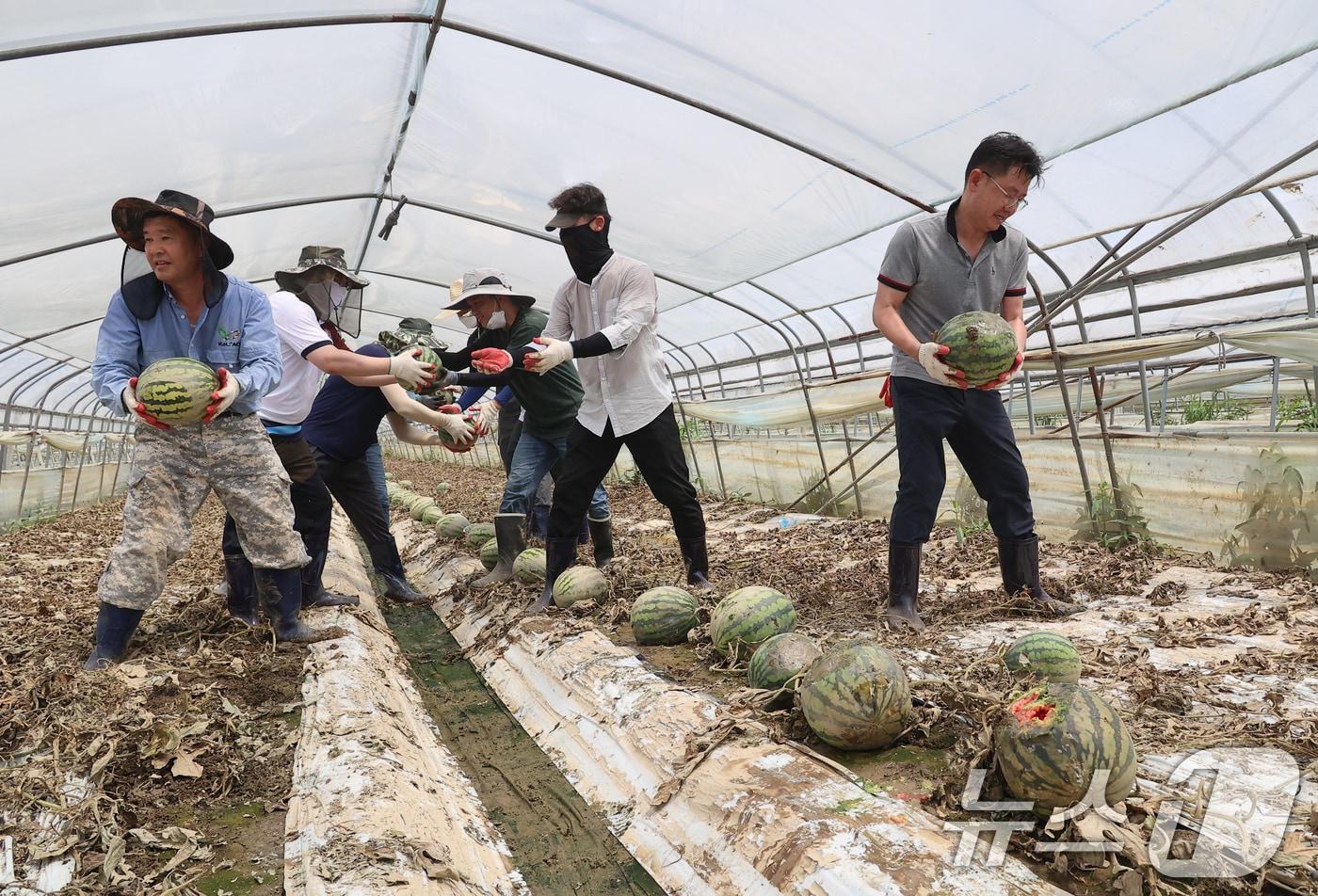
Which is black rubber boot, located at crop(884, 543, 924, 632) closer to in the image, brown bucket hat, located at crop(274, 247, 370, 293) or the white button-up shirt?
the white button-up shirt

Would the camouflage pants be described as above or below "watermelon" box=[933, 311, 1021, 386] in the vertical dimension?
below

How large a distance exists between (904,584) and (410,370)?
2.63 metres

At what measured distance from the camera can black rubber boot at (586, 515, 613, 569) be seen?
5645 millimetres

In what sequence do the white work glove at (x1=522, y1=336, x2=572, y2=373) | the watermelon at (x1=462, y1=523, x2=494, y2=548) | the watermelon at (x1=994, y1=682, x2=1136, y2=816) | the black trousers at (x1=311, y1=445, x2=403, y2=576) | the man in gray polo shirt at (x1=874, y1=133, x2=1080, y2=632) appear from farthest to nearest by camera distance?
the watermelon at (x1=462, y1=523, x2=494, y2=548), the black trousers at (x1=311, y1=445, x2=403, y2=576), the white work glove at (x1=522, y1=336, x2=572, y2=373), the man in gray polo shirt at (x1=874, y1=133, x2=1080, y2=632), the watermelon at (x1=994, y1=682, x2=1136, y2=816)

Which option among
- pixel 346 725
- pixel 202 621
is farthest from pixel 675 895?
pixel 202 621

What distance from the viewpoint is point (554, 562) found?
456 cm

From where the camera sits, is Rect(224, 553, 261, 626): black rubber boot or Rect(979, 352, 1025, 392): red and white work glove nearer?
Rect(979, 352, 1025, 392): red and white work glove

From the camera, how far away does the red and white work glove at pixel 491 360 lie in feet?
14.3

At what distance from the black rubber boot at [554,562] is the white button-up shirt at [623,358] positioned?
0.71m

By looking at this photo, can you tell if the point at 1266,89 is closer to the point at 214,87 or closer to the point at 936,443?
the point at 936,443

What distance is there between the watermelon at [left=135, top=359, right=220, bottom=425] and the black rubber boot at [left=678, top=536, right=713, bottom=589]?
2.41m

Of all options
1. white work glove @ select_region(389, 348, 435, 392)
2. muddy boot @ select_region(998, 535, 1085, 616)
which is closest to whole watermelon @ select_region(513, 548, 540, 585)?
white work glove @ select_region(389, 348, 435, 392)

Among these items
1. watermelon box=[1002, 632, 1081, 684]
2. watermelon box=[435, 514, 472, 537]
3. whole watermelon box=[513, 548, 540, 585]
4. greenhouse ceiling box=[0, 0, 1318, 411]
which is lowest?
watermelon box=[435, 514, 472, 537]

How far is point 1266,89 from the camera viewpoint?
4133mm
